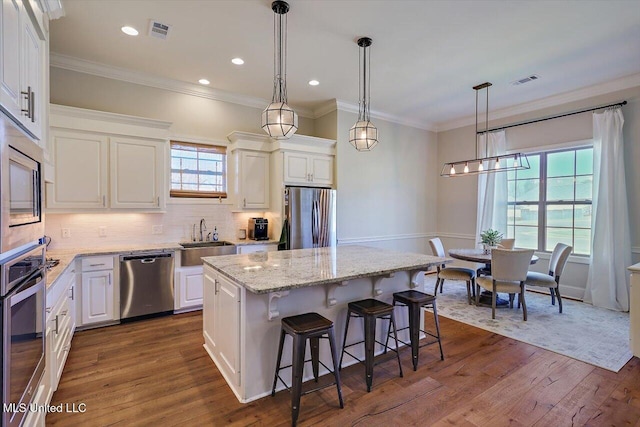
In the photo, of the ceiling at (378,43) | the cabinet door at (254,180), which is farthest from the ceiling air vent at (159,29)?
the cabinet door at (254,180)

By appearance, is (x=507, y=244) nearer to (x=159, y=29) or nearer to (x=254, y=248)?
(x=254, y=248)

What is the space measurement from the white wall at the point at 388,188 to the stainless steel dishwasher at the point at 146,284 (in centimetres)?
262

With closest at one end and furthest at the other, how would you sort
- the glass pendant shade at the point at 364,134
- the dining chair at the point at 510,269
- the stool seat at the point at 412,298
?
the stool seat at the point at 412,298, the glass pendant shade at the point at 364,134, the dining chair at the point at 510,269

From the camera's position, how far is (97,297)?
11.5 feet

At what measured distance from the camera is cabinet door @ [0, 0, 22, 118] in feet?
4.87

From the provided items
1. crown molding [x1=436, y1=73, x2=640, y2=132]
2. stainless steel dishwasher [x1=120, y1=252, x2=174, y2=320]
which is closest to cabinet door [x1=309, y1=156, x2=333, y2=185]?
stainless steel dishwasher [x1=120, y1=252, x2=174, y2=320]

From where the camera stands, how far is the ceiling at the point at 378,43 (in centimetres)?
278

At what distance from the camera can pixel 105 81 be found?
12.9 ft

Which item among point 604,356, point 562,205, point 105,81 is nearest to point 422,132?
point 562,205

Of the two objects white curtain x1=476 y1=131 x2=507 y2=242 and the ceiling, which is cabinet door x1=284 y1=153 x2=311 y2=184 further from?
white curtain x1=476 y1=131 x2=507 y2=242

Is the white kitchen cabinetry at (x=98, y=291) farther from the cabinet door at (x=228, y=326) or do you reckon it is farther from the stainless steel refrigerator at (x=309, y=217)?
the stainless steel refrigerator at (x=309, y=217)

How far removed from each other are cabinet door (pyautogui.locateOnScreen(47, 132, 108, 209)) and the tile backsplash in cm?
30

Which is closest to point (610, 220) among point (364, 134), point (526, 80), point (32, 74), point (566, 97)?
point (566, 97)

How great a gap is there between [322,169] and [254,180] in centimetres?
110
